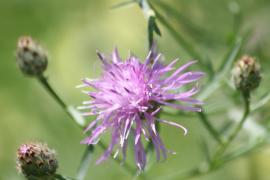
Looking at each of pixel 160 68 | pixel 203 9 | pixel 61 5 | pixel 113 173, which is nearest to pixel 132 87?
pixel 160 68

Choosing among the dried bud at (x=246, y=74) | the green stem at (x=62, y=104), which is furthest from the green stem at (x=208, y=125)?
the green stem at (x=62, y=104)

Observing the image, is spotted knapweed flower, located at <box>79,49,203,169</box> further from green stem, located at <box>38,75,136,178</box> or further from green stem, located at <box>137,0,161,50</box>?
green stem, located at <box>38,75,136,178</box>

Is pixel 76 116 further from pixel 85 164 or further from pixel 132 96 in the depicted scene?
pixel 132 96

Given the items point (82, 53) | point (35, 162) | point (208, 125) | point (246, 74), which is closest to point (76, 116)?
point (35, 162)

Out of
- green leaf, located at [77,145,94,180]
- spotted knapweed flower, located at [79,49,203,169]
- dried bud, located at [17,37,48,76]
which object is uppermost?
dried bud, located at [17,37,48,76]

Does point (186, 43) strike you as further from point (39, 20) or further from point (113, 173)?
point (39, 20)

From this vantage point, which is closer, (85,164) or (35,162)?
(35,162)

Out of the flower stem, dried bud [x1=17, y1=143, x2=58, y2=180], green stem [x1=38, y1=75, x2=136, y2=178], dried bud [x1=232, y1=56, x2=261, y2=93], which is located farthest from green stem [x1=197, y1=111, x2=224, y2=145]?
dried bud [x1=17, y1=143, x2=58, y2=180]
